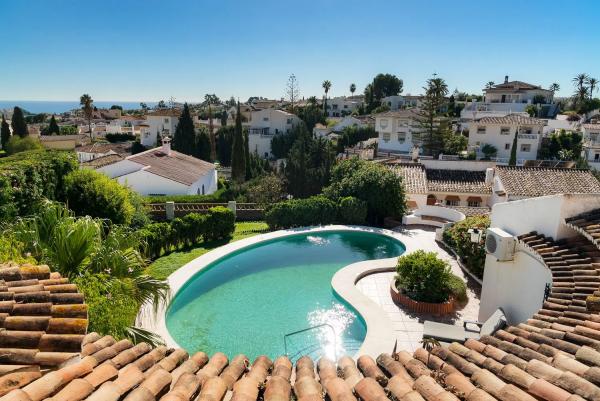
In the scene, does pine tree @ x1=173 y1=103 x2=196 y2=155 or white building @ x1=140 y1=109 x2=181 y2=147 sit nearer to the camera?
pine tree @ x1=173 y1=103 x2=196 y2=155

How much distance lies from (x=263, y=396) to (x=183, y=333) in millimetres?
10162

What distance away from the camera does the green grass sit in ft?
61.3

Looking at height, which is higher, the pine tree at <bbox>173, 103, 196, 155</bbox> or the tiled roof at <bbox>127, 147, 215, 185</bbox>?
the pine tree at <bbox>173, 103, 196, 155</bbox>

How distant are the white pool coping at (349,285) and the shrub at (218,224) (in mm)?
1816

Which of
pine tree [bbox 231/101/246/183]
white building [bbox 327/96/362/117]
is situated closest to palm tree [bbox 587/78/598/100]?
white building [bbox 327/96/362/117]

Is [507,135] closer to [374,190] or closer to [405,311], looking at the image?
[374,190]

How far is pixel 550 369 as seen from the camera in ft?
13.7

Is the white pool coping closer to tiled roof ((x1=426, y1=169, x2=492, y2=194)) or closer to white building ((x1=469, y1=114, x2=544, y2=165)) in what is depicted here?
tiled roof ((x1=426, y1=169, x2=492, y2=194))

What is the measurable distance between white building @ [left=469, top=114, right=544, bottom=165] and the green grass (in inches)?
1297

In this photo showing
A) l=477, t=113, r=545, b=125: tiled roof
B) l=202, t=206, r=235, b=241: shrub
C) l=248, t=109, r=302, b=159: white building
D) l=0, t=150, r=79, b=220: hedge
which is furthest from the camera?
l=248, t=109, r=302, b=159: white building

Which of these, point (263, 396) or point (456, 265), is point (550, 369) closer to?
point (263, 396)

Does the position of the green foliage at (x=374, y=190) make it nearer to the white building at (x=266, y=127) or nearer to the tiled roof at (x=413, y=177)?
the tiled roof at (x=413, y=177)

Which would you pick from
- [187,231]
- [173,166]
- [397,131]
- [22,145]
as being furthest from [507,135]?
[22,145]

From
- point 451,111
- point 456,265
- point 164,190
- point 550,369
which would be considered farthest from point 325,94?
point 550,369
